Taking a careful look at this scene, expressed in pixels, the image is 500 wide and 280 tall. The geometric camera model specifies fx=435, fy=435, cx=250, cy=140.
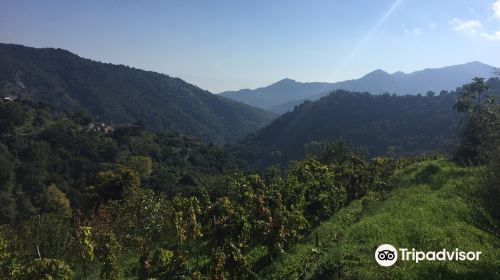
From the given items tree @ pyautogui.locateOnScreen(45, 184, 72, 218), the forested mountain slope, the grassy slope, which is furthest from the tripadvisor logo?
tree @ pyautogui.locateOnScreen(45, 184, 72, 218)

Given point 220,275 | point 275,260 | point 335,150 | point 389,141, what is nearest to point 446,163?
point 335,150

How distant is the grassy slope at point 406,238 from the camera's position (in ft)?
52.4

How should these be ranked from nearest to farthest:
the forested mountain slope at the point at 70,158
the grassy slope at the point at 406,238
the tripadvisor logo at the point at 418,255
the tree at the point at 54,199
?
1. the grassy slope at the point at 406,238
2. the tripadvisor logo at the point at 418,255
3. the tree at the point at 54,199
4. the forested mountain slope at the point at 70,158

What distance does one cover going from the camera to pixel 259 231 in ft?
73.0

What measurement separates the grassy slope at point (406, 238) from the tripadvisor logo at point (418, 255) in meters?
0.31

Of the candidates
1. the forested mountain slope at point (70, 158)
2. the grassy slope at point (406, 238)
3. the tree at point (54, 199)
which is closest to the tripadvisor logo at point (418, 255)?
the grassy slope at point (406, 238)

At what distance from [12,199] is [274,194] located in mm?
75107

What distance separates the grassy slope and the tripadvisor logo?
308 millimetres

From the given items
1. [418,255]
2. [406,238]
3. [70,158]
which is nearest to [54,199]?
[70,158]

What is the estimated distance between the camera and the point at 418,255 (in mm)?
17219

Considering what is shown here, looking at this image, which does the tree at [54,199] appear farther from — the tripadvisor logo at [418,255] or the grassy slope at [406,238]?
the tripadvisor logo at [418,255]

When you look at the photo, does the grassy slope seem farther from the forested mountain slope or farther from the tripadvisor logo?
the forested mountain slope

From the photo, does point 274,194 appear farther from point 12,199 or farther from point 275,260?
point 12,199

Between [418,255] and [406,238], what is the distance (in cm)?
231
